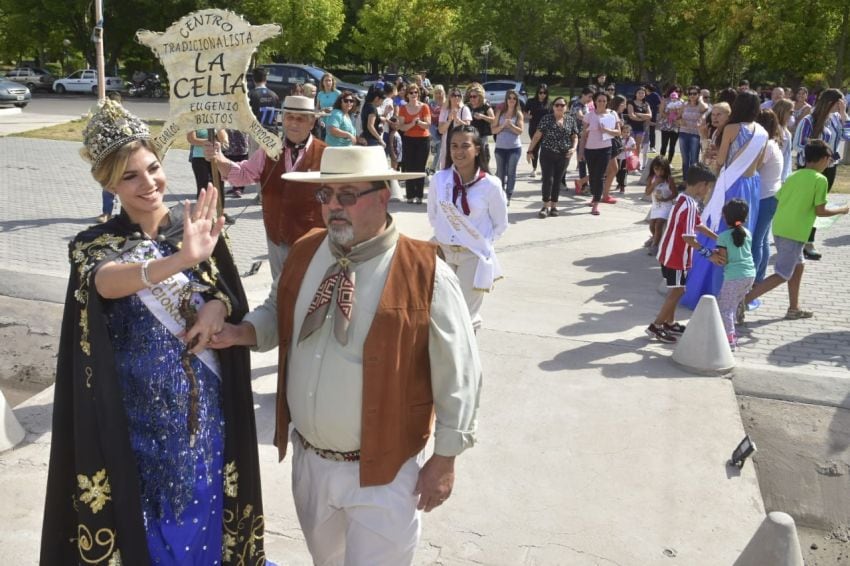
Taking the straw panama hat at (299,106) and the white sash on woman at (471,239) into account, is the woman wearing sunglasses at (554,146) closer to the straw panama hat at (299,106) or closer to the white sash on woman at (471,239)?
the white sash on woman at (471,239)

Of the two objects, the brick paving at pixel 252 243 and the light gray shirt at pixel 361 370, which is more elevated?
the light gray shirt at pixel 361 370

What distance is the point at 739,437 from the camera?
5086 mm

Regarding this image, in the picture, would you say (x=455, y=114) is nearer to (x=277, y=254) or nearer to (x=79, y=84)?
(x=277, y=254)

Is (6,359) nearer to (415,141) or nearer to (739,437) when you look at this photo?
(739,437)

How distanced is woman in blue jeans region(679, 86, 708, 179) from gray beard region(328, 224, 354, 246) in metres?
13.1

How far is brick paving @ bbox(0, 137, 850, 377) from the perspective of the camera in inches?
274

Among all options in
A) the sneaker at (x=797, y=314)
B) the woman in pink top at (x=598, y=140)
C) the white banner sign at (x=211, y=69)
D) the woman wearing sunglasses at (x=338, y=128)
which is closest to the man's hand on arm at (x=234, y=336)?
the white banner sign at (x=211, y=69)

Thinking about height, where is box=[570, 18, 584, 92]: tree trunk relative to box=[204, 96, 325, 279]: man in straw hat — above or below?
above

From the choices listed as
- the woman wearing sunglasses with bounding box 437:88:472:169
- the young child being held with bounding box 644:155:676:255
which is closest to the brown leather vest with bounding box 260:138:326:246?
the young child being held with bounding box 644:155:676:255

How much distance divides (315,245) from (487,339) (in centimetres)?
405

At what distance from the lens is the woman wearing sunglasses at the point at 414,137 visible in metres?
12.9

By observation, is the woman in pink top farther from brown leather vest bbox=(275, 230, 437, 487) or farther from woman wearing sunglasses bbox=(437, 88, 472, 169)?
brown leather vest bbox=(275, 230, 437, 487)

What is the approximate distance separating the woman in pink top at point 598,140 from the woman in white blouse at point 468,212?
286 inches

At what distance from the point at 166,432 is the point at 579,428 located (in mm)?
3248
